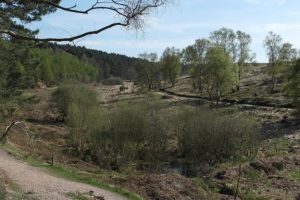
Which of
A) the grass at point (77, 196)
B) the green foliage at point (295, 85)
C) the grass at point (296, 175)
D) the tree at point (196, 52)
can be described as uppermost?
the tree at point (196, 52)

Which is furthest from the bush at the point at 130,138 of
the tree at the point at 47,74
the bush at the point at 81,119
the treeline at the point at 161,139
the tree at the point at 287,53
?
the tree at the point at 47,74

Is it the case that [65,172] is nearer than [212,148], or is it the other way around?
[65,172]

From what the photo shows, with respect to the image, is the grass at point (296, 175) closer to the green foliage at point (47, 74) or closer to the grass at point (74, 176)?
the grass at point (74, 176)

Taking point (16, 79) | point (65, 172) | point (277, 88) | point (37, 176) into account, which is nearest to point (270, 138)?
point (16, 79)

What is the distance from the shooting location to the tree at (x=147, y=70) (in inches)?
5069

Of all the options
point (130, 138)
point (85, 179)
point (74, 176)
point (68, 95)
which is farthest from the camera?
point (68, 95)

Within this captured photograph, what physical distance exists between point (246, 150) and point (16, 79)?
21.1m

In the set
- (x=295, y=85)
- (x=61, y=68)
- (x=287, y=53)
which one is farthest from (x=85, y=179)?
(x=61, y=68)

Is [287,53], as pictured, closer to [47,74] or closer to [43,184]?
[47,74]

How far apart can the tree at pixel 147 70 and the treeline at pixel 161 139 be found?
83918 mm

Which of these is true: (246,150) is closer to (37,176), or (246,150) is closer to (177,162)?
(177,162)

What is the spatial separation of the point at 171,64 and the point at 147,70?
656 centimetres

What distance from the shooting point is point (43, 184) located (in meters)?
22.0

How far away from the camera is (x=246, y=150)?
40.8 meters
